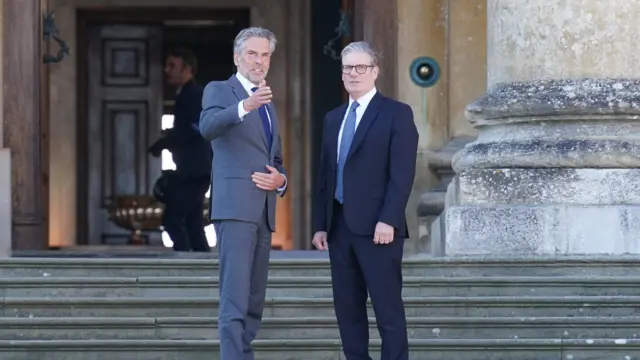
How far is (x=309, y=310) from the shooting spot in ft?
28.2

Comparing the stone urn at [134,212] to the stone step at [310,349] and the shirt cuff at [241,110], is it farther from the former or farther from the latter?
the shirt cuff at [241,110]

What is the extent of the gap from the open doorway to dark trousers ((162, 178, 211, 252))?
4264mm

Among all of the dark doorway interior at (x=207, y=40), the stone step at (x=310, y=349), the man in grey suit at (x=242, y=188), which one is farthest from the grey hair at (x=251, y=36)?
the dark doorway interior at (x=207, y=40)

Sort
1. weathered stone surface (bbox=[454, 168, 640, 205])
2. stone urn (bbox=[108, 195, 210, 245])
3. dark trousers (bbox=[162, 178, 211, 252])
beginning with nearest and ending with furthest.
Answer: weathered stone surface (bbox=[454, 168, 640, 205]) → dark trousers (bbox=[162, 178, 211, 252]) → stone urn (bbox=[108, 195, 210, 245])

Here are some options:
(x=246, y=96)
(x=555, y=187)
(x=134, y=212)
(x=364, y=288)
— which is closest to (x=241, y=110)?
(x=246, y=96)

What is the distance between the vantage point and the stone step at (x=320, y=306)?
8.54 m

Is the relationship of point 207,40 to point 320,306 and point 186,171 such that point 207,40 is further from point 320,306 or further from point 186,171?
point 320,306

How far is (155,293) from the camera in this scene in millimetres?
8836

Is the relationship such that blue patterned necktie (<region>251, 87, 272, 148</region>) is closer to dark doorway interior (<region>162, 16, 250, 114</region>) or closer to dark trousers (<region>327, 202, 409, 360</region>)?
dark trousers (<region>327, 202, 409, 360</region>)

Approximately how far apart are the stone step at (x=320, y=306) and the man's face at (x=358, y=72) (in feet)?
5.41

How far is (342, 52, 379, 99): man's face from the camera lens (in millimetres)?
7207

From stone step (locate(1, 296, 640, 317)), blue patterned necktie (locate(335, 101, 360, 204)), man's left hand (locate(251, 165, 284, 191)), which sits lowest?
stone step (locate(1, 296, 640, 317))

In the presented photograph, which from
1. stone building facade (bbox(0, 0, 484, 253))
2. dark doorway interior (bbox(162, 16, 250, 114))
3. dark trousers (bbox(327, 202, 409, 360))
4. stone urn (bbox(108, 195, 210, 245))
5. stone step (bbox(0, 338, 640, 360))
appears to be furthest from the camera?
dark doorway interior (bbox(162, 16, 250, 114))

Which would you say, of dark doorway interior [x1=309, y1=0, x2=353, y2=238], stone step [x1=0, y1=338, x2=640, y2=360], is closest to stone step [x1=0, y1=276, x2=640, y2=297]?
stone step [x1=0, y1=338, x2=640, y2=360]
